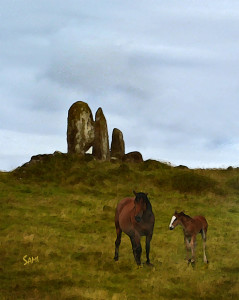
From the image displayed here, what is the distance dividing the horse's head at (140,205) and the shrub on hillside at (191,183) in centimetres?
2174

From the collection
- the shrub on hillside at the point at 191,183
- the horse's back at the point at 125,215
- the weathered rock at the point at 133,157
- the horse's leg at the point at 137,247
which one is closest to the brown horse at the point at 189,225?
the horse's leg at the point at 137,247

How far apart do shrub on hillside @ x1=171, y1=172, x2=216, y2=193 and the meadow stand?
0.08 meters

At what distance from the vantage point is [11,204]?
94.9 ft

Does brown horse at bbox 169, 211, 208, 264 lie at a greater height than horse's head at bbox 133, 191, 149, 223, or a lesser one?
lesser

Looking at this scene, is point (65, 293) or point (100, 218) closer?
point (65, 293)

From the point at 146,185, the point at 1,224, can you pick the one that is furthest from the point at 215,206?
the point at 1,224

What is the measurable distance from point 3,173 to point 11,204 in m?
13.2

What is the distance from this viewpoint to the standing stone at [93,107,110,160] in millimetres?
45438

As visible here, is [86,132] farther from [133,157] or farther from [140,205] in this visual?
[140,205]

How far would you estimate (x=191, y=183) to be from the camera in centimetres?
3828

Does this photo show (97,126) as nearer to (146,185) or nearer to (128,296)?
(146,185)
